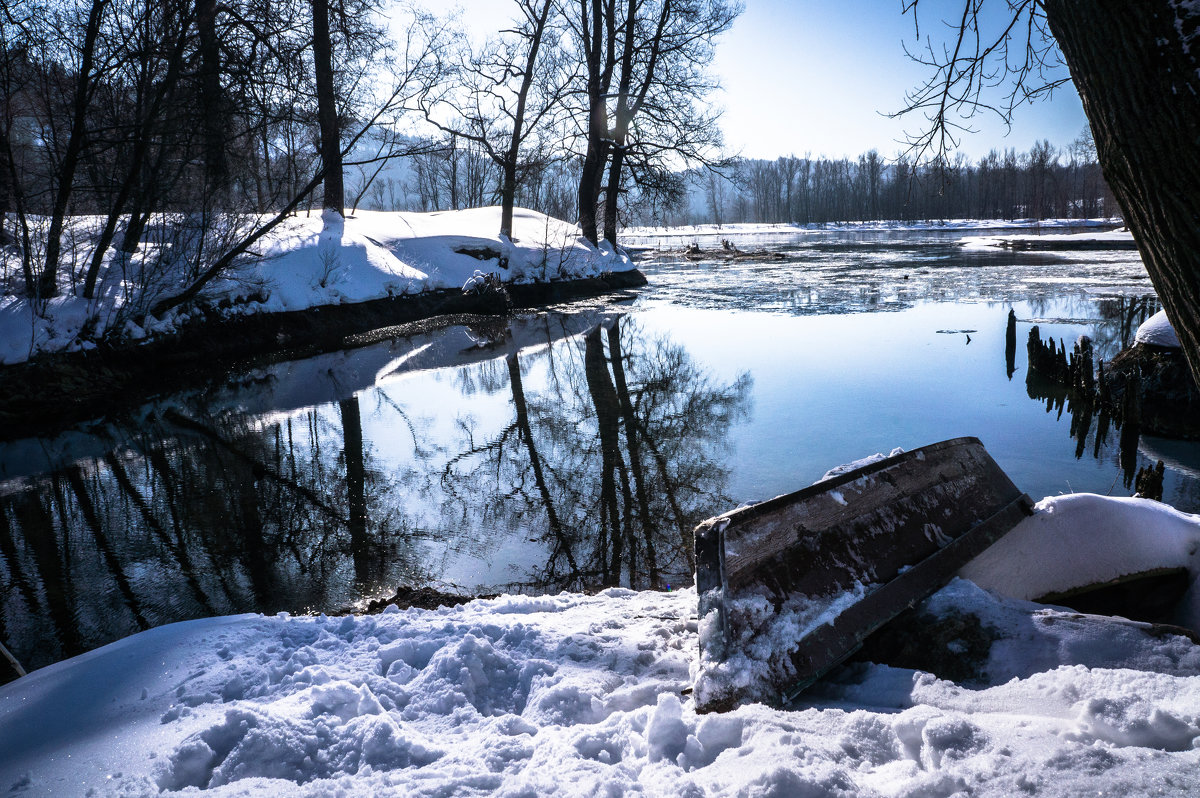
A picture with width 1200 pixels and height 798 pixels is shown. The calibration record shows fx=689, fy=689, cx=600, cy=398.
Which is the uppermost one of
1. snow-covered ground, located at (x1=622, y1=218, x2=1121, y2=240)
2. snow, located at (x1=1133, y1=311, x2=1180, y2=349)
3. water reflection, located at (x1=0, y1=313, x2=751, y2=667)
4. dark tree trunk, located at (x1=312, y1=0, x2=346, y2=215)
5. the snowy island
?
snow-covered ground, located at (x1=622, y1=218, x2=1121, y2=240)

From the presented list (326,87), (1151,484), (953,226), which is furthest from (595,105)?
(953,226)

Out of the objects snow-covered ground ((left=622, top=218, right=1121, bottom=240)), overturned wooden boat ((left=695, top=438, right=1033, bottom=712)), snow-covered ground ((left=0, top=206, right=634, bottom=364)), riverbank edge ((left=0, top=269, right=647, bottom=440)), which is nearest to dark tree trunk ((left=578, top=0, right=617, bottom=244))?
snow-covered ground ((left=0, top=206, right=634, bottom=364))

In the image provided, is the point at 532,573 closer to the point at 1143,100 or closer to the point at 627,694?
the point at 627,694

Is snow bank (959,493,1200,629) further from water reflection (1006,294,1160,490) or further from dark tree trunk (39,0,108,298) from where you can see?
dark tree trunk (39,0,108,298)

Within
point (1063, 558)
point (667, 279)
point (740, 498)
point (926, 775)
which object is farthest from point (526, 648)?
point (667, 279)

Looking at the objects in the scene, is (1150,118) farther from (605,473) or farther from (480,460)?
(480,460)

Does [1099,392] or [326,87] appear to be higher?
[326,87]

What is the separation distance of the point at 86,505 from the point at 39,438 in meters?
3.03

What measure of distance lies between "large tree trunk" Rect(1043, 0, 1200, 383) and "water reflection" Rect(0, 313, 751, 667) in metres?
3.01

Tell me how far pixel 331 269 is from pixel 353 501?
1044 cm

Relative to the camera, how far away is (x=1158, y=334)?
7953mm

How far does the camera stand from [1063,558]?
3328 mm

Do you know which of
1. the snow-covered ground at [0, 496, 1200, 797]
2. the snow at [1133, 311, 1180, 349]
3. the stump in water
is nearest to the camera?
the snow-covered ground at [0, 496, 1200, 797]

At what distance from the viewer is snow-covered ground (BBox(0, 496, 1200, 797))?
6.03 ft
